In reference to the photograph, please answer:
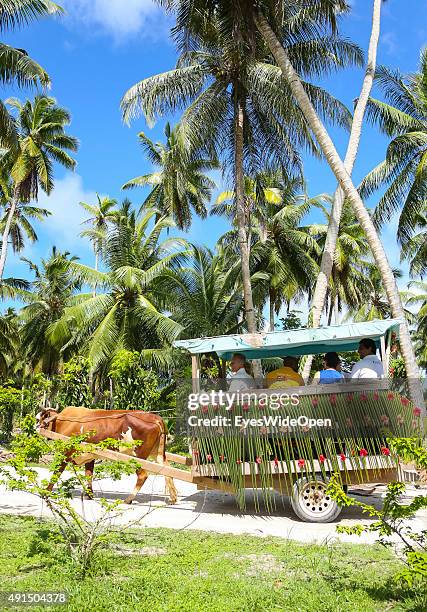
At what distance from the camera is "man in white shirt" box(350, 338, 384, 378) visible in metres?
7.38

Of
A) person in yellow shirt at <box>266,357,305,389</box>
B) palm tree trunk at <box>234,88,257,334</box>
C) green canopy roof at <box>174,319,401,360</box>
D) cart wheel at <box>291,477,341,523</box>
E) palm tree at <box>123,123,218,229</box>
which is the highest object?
palm tree at <box>123,123,218,229</box>

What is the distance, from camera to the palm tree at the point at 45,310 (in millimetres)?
32156

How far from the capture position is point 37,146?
Answer: 26859 millimetres

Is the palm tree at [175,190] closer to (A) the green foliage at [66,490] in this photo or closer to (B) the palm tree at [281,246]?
(B) the palm tree at [281,246]

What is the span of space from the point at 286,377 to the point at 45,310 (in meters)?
27.3

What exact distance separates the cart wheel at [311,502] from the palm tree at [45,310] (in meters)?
25.9

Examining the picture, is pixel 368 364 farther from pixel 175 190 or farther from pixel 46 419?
pixel 175 190

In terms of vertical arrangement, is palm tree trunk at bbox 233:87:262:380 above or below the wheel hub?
above

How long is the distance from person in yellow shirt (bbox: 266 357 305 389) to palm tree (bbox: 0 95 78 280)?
20.4 meters

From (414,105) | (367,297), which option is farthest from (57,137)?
(367,297)

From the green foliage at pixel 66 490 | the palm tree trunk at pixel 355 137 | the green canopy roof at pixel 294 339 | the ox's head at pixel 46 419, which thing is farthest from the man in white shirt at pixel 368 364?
the palm tree trunk at pixel 355 137

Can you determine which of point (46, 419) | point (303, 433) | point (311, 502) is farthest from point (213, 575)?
point (46, 419)

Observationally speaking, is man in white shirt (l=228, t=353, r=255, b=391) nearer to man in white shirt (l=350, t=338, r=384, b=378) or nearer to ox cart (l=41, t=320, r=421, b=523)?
ox cart (l=41, t=320, r=421, b=523)

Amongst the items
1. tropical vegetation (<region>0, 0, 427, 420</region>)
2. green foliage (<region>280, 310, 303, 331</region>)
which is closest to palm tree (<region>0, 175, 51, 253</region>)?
tropical vegetation (<region>0, 0, 427, 420</region>)
